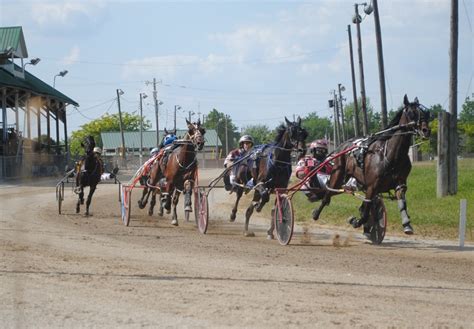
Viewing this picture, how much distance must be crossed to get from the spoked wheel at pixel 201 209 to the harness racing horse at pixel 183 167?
0.38 meters

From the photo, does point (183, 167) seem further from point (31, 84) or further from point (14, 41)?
point (14, 41)

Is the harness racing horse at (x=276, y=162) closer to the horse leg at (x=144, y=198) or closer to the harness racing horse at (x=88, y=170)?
the horse leg at (x=144, y=198)

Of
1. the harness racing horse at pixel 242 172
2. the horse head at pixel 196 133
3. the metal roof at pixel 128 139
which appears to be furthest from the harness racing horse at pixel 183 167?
the metal roof at pixel 128 139

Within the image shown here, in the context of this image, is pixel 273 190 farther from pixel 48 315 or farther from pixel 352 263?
pixel 48 315

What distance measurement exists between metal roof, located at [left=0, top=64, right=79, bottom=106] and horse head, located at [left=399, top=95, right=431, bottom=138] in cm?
3547

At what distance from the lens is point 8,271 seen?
376 inches

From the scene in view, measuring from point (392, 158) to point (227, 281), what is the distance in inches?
203

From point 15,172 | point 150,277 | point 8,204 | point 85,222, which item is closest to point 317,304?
point 150,277

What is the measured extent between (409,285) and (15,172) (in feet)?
132

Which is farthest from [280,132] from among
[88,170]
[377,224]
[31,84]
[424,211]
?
[31,84]

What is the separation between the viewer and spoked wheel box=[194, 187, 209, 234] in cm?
1584

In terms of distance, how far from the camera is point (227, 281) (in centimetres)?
896

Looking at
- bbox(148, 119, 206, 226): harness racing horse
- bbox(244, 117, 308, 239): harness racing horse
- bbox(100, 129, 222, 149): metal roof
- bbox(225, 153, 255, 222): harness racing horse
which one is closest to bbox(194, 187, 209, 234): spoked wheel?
bbox(148, 119, 206, 226): harness racing horse

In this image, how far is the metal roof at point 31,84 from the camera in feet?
152
